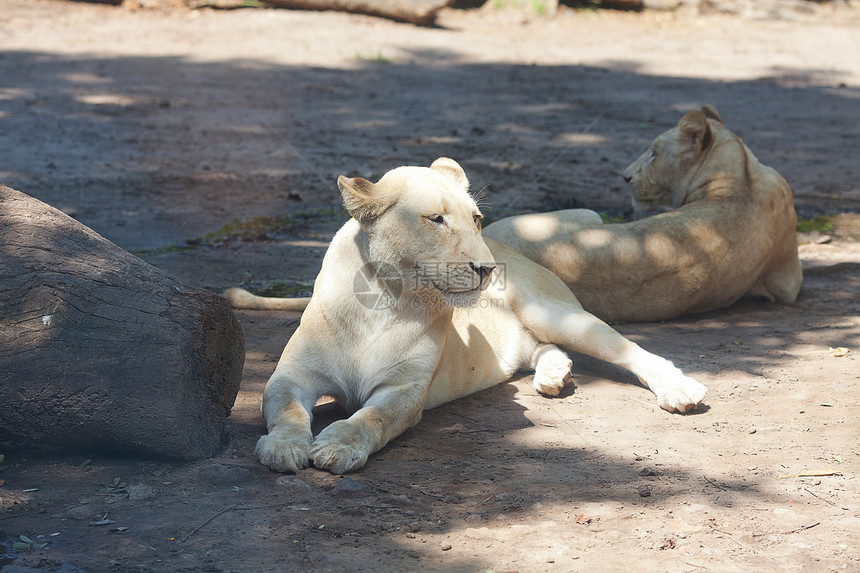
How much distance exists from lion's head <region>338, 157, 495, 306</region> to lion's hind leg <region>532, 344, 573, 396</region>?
1109mm

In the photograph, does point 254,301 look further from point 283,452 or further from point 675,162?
point 675,162

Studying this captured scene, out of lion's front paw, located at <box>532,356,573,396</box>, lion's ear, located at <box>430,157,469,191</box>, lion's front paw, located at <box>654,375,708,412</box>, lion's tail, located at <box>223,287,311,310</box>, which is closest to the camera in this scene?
lion's ear, located at <box>430,157,469,191</box>

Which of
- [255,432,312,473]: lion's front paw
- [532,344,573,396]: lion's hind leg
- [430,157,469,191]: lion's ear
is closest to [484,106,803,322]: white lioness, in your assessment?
[532,344,573,396]: lion's hind leg

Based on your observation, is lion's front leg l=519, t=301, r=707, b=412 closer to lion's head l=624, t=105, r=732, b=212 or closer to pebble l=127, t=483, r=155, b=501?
lion's head l=624, t=105, r=732, b=212

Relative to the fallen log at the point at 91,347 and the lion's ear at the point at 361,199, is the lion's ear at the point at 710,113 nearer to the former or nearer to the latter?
the lion's ear at the point at 361,199

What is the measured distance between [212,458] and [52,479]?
0.61m

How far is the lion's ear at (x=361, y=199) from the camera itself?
3902mm

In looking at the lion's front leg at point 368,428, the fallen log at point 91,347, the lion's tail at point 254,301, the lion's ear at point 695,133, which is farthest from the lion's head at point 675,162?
the fallen log at point 91,347

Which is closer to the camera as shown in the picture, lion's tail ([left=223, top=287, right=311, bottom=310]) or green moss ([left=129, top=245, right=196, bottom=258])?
lion's tail ([left=223, top=287, right=311, bottom=310])

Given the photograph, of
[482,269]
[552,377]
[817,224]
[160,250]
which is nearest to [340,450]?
[482,269]

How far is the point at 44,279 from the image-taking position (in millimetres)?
3531

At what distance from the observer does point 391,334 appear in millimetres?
4246

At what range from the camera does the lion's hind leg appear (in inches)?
194

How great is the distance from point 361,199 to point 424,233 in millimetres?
308
